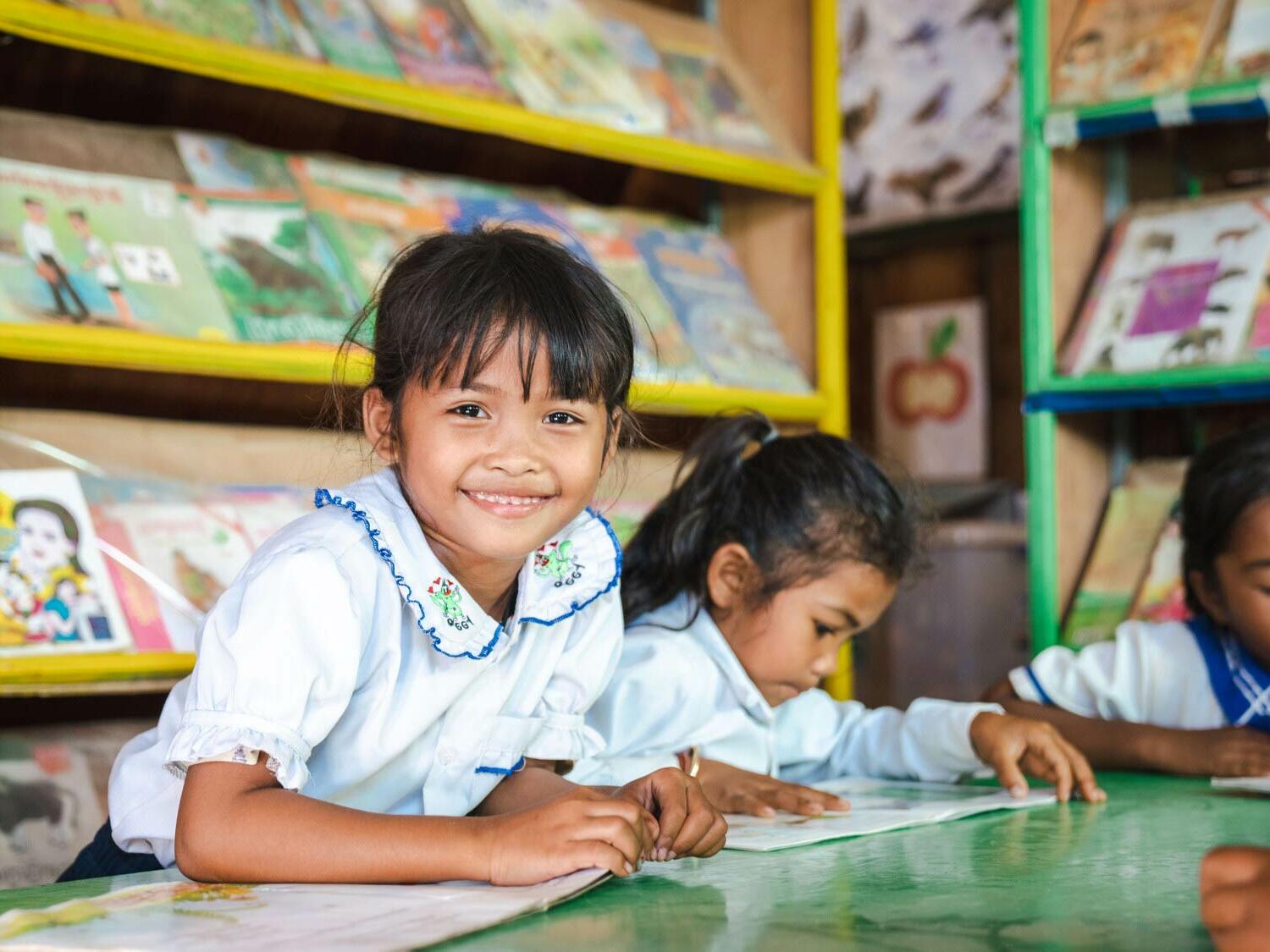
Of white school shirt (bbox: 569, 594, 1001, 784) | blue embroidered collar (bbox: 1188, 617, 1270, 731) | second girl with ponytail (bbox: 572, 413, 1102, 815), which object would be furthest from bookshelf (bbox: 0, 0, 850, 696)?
blue embroidered collar (bbox: 1188, 617, 1270, 731)

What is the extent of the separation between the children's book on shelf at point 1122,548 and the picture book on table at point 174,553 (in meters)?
1.36

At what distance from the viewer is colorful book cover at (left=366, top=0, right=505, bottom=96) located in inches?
91.3

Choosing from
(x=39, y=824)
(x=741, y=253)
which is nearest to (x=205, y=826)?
(x=39, y=824)

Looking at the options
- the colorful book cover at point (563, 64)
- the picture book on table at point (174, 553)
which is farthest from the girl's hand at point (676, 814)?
the colorful book cover at point (563, 64)

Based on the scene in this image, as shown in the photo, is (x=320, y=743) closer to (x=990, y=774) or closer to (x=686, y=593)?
(x=686, y=593)

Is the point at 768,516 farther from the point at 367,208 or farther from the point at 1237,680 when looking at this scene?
the point at 367,208

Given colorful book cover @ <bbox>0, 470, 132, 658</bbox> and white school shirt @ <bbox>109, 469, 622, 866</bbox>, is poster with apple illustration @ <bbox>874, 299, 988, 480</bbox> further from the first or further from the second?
white school shirt @ <bbox>109, 469, 622, 866</bbox>

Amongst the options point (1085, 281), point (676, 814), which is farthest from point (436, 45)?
point (676, 814)

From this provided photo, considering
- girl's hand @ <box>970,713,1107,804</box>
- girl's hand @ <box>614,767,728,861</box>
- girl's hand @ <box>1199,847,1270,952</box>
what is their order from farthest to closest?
girl's hand @ <box>970,713,1107,804</box> < girl's hand @ <box>614,767,728,861</box> < girl's hand @ <box>1199,847,1270,952</box>

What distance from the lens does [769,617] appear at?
1.78 m

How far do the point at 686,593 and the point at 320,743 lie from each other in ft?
2.30

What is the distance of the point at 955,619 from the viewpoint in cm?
383

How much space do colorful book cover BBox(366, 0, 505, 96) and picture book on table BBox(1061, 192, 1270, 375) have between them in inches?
44.2

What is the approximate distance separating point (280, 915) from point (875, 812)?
700 mm
